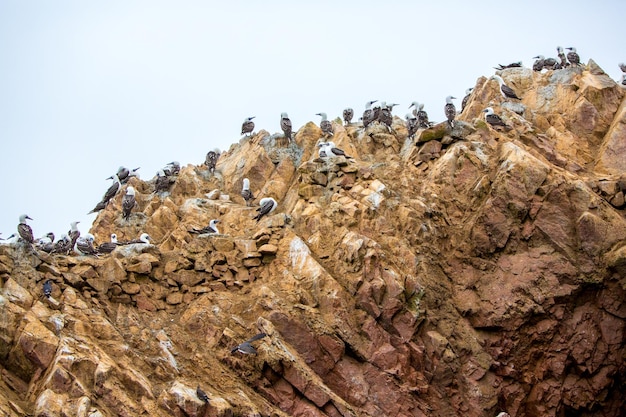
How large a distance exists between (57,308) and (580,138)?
20.5m

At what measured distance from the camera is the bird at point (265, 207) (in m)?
24.8

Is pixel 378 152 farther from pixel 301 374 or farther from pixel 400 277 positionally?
pixel 301 374

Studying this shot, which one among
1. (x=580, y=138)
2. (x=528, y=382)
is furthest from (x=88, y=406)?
(x=580, y=138)

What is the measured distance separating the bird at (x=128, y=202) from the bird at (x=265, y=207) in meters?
5.16

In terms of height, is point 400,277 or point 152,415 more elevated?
point 400,277

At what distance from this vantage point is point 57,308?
19156mm

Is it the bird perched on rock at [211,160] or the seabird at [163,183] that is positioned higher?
the bird perched on rock at [211,160]

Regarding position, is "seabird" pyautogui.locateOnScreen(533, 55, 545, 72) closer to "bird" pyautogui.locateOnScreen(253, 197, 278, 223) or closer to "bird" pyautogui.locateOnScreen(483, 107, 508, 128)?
"bird" pyautogui.locateOnScreen(483, 107, 508, 128)

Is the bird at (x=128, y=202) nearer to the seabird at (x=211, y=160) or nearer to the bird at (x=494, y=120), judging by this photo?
the seabird at (x=211, y=160)

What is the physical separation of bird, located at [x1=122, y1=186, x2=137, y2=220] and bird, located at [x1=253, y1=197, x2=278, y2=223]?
16.9 feet

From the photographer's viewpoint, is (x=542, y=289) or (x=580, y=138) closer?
(x=542, y=289)

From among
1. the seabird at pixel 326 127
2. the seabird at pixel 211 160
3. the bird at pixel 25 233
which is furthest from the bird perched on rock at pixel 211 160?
the bird at pixel 25 233

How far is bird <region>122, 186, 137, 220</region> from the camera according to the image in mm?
26891

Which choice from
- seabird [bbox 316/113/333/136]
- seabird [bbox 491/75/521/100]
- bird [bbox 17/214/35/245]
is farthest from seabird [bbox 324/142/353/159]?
bird [bbox 17/214/35/245]
